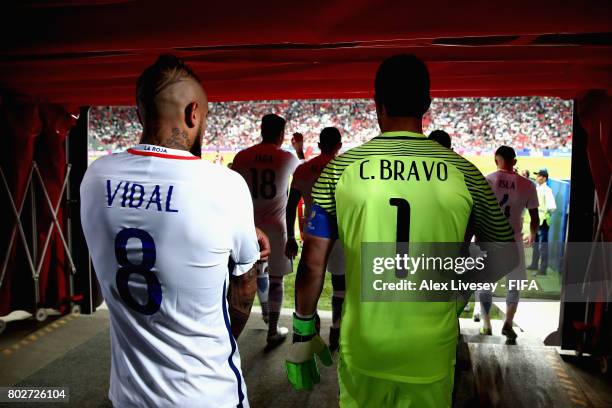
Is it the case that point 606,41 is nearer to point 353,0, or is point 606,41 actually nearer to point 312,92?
point 353,0

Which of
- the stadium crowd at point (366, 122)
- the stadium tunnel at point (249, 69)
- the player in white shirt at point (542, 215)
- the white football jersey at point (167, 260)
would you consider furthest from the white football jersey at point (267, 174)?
the stadium crowd at point (366, 122)

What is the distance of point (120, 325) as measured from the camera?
1252 mm

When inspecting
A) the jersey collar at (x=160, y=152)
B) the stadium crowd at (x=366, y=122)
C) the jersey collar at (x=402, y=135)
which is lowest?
the jersey collar at (x=160, y=152)

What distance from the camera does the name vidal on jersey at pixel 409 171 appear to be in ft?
4.49

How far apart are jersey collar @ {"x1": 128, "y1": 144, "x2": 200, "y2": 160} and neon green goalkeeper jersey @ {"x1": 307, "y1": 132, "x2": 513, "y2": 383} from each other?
0.46m

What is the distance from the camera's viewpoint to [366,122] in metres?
18.5

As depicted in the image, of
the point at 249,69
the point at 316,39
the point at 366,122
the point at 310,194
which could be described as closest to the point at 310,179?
the point at 310,194

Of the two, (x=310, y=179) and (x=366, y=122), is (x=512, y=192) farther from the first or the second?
(x=366, y=122)

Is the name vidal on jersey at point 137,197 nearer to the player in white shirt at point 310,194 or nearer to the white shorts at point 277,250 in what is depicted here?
the player in white shirt at point 310,194

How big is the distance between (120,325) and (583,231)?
3.92 meters

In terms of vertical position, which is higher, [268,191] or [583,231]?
[268,191]

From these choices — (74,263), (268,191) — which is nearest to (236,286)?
(268,191)

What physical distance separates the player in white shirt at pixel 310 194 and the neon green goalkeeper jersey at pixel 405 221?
7.59ft

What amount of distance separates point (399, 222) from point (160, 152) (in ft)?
2.25
